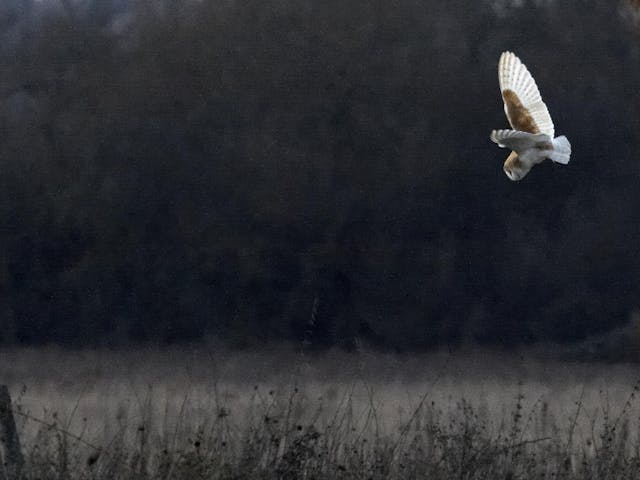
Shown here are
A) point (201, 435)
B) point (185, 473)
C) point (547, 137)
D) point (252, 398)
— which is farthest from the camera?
point (547, 137)

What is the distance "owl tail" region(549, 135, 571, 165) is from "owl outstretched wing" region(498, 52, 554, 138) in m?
0.07

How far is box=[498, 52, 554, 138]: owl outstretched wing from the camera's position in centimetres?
754

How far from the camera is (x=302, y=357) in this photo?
6.31 metres

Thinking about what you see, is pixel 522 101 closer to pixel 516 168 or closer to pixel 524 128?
pixel 524 128

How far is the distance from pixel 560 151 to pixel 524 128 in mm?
283

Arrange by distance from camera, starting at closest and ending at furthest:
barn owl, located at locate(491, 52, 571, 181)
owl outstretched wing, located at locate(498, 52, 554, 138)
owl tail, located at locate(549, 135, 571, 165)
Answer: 1. barn owl, located at locate(491, 52, 571, 181)
2. owl tail, located at locate(549, 135, 571, 165)
3. owl outstretched wing, located at locate(498, 52, 554, 138)

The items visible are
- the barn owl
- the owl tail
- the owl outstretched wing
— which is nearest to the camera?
the barn owl

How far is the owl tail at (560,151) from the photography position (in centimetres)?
743

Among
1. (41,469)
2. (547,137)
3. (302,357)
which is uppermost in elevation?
(547,137)

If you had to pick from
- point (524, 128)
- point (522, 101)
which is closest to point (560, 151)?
point (524, 128)

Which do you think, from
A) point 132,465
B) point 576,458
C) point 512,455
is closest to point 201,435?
point 132,465

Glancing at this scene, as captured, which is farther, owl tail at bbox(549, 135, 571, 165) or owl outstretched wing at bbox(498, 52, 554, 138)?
owl outstretched wing at bbox(498, 52, 554, 138)

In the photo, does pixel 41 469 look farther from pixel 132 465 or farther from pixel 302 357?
pixel 302 357

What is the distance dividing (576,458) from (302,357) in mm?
1649
